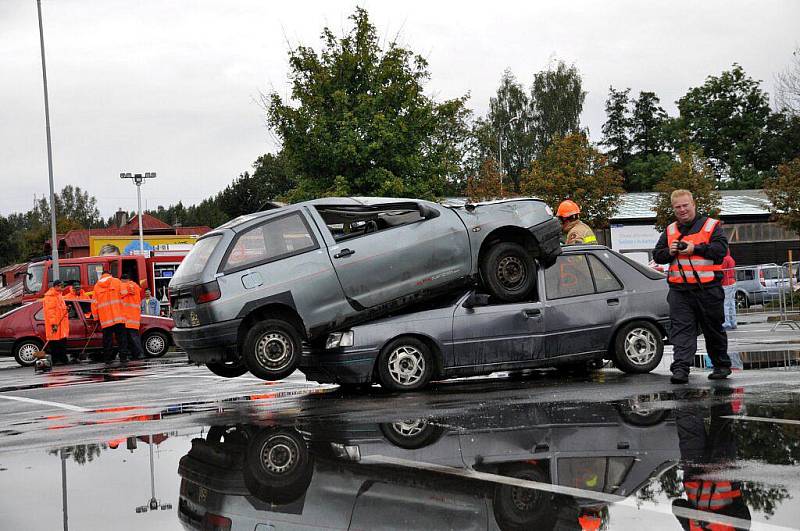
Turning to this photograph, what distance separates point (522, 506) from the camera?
16.5ft

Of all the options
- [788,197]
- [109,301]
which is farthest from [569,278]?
[788,197]

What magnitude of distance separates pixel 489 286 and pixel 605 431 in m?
4.09

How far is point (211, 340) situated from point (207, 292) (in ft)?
1.61

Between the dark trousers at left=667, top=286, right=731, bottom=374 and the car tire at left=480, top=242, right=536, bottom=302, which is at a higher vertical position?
the car tire at left=480, top=242, right=536, bottom=302

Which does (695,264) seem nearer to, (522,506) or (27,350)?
(522,506)

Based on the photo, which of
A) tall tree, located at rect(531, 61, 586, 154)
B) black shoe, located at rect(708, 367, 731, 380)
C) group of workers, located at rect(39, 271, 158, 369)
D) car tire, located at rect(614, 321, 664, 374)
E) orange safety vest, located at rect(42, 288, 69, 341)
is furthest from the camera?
tall tree, located at rect(531, 61, 586, 154)

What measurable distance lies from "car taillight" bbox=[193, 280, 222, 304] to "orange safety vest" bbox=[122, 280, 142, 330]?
1103 cm

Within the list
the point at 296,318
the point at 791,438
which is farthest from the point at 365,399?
the point at 791,438

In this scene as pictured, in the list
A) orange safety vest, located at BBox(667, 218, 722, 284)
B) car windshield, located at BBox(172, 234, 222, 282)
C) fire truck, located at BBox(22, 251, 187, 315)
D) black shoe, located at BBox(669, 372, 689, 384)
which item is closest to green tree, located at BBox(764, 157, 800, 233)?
fire truck, located at BBox(22, 251, 187, 315)

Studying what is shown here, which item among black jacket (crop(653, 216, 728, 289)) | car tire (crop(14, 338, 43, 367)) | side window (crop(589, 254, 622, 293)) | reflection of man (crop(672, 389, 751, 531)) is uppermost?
black jacket (crop(653, 216, 728, 289))

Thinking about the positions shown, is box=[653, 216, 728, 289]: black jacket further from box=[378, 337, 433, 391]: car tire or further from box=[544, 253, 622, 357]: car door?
box=[378, 337, 433, 391]: car tire

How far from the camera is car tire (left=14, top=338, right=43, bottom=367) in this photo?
936 inches

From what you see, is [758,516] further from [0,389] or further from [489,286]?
[0,389]

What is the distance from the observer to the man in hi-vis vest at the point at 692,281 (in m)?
10.1
